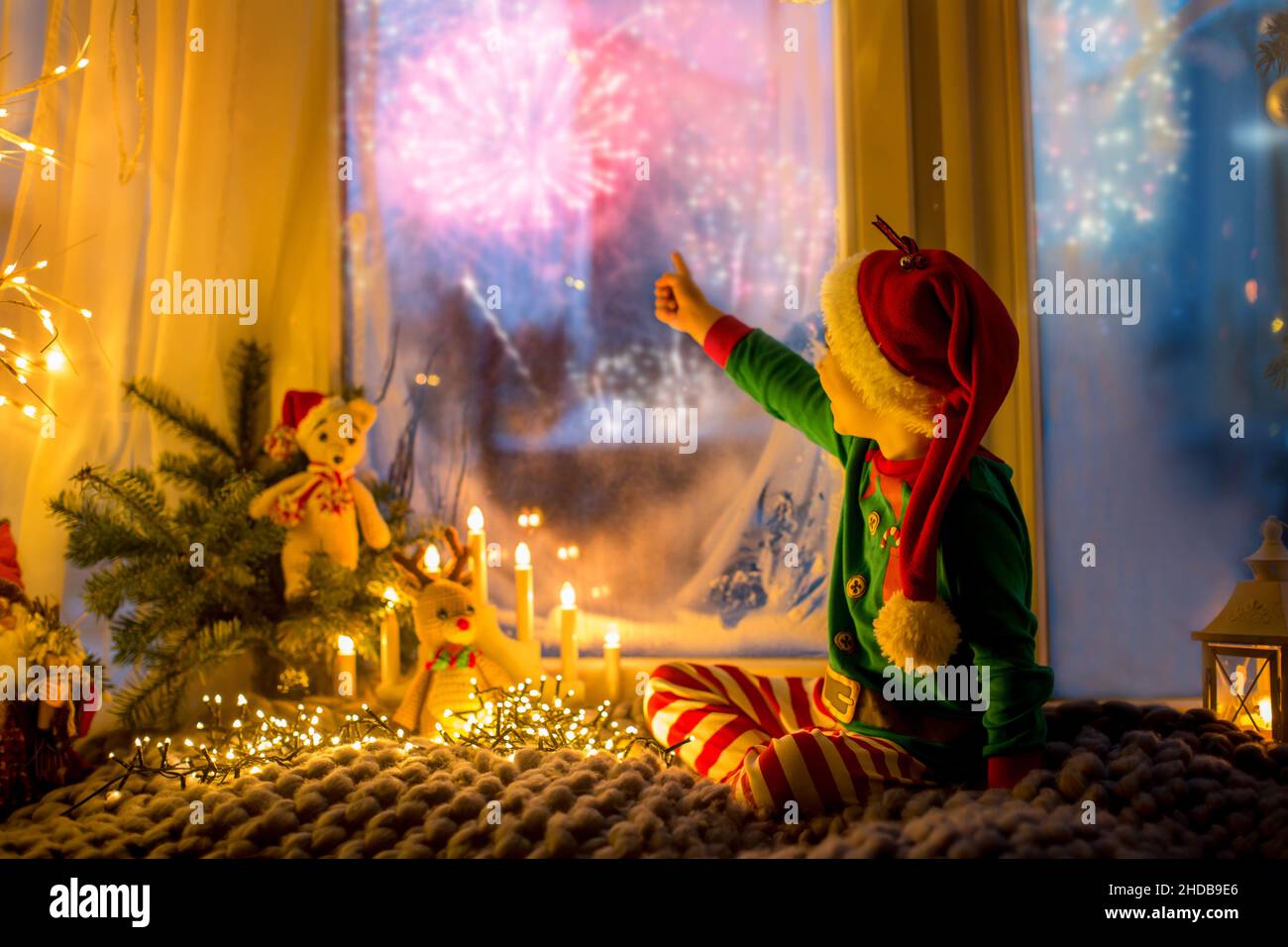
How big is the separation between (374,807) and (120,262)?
1522 mm

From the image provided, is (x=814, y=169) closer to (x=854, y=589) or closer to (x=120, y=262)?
(x=854, y=589)

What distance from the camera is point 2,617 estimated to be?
1.69 m

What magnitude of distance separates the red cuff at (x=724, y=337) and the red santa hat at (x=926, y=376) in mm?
389

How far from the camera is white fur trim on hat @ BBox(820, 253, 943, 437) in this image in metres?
1.46

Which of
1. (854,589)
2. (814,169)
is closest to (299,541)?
(854,589)

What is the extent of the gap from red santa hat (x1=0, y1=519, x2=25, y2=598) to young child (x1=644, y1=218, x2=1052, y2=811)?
47.1 inches

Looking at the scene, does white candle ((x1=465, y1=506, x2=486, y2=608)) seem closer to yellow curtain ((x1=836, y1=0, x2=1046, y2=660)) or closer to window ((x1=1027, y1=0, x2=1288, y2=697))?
yellow curtain ((x1=836, y1=0, x2=1046, y2=660))

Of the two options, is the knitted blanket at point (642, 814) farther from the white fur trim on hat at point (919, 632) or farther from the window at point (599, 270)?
the window at point (599, 270)

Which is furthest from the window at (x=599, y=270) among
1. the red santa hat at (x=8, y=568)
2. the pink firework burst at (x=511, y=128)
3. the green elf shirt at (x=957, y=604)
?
the red santa hat at (x=8, y=568)

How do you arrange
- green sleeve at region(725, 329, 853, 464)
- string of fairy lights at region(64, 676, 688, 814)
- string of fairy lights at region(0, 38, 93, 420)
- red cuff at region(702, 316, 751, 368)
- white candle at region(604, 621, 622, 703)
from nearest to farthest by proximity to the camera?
string of fairy lights at region(64, 676, 688, 814)
green sleeve at region(725, 329, 853, 464)
red cuff at region(702, 316, 751, 368)
string of fairy lights at region(0, 38, 93, 420)
white candle at region(604, 621, 622, 703)

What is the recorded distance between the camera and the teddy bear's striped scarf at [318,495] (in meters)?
2.14

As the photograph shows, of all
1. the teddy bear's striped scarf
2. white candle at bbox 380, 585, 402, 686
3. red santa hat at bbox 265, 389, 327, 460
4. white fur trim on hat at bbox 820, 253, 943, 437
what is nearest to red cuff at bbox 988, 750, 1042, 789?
white fur trim on hat at bbox 820, 253, 943, 437

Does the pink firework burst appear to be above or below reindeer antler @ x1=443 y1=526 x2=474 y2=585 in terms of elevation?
above

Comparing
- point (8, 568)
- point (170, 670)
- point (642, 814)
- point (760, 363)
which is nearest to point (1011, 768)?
point (642, 814)
